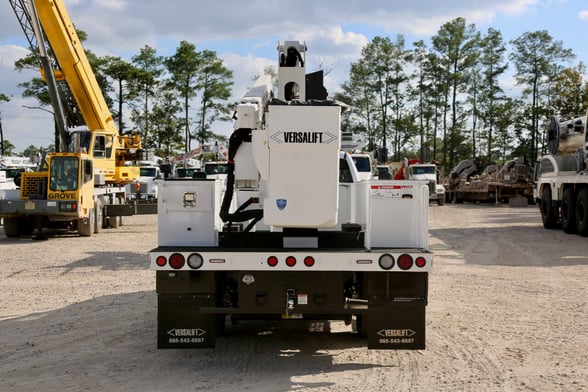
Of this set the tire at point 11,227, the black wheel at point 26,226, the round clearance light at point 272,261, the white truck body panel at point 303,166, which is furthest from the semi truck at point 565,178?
the tire at point 11,227

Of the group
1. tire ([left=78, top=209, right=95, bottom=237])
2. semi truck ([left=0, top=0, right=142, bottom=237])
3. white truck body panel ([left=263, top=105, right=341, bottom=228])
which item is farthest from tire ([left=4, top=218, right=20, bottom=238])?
white truck body panel ([left=263, top=105, right=341, bottom=228])

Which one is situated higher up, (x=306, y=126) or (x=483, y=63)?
(x=483, y=63)

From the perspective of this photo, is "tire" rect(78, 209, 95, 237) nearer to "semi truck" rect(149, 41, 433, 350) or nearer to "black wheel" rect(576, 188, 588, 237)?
"black wheel" rect(576, 188, 588, 237)

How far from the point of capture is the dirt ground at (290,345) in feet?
20.6

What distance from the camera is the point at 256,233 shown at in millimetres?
7523

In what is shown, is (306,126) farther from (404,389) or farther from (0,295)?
(0,295)

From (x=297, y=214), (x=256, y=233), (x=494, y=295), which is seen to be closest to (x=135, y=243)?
(x=494, y=295)

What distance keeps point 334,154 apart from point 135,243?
13017 millimetres

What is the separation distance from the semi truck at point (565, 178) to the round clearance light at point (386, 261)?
49.2ft

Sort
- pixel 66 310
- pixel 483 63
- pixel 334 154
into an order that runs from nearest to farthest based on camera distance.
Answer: pixel 334 154, pixel 66 310, pixel 483 63

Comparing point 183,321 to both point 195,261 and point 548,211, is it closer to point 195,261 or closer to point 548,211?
point 195,261

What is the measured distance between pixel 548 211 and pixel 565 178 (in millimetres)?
2276

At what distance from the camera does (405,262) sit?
251 inches

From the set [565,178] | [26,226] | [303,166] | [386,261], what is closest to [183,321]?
[303,166]
